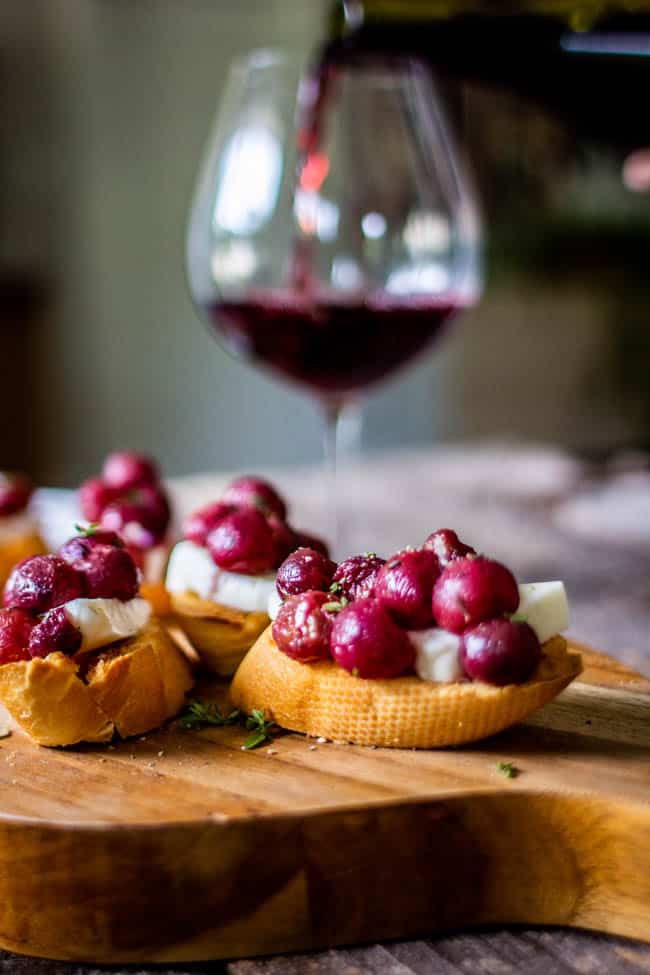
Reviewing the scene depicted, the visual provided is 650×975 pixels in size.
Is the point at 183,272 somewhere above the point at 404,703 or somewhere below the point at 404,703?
above

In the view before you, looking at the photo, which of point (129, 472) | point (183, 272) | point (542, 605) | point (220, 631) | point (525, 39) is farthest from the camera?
point (183, 272)

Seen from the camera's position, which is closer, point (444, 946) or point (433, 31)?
point (444, 946)

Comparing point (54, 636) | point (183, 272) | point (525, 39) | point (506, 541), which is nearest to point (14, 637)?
point (54, 636)

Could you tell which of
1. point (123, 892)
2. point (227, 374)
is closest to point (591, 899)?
point (123, 892)

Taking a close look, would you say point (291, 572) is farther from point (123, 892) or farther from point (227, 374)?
point (227, 374)

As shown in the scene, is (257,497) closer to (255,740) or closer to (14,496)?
Answer: (255,740)

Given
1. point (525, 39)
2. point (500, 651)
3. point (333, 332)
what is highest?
point (525, 39)

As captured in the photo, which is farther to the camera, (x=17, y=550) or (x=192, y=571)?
(x=17, y=550)
